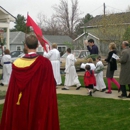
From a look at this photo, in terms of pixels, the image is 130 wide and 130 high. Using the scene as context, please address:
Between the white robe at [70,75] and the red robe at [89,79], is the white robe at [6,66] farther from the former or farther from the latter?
the red robe at [89,79]

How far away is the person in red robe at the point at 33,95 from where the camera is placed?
485 cm

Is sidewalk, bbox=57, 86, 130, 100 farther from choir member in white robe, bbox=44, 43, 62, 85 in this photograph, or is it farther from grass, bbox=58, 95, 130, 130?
choir member in white robe, bbox=44, 43, 62, 85

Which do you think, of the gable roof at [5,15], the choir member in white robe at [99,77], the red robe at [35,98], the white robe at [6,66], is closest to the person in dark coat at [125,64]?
the choir member in white robe at [99,77]

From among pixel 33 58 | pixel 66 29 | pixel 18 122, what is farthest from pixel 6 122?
pixel 66 29

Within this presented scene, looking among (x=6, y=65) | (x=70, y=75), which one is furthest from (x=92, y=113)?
(x=6, y=65)

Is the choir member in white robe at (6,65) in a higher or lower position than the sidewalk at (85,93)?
higher

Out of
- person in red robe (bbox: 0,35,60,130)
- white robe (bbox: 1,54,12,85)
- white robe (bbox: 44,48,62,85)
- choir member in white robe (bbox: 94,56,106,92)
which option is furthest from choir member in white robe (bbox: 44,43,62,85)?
person in red robe (bbox: 0,35,60,130)

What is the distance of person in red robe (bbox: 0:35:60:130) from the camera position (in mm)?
4848

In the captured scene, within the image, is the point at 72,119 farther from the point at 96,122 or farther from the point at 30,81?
the point at 30,81

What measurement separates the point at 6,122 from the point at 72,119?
119 inches

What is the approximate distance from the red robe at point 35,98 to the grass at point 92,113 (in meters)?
2.30

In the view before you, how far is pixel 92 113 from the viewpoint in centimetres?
846

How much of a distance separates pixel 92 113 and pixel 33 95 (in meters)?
3.89

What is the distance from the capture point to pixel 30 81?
16.0ft
